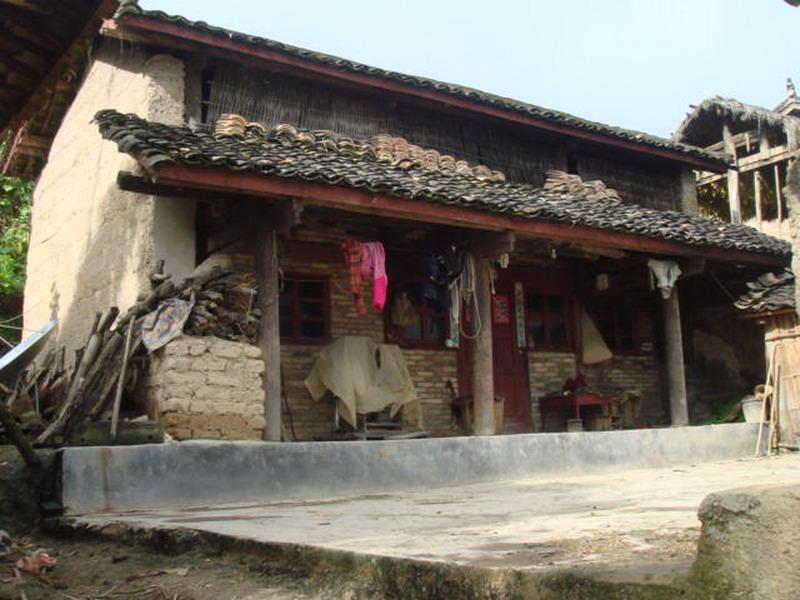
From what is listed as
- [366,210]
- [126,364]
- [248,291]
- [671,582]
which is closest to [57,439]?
[126,364]

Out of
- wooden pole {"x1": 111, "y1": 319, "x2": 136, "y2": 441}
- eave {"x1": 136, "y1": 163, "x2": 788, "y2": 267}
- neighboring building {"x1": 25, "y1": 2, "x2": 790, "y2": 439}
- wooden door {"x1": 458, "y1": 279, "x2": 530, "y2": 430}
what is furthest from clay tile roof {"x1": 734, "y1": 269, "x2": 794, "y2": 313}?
wooden pole {"x1": 111, "y1": 319, "x2": 136, "y2": 441}

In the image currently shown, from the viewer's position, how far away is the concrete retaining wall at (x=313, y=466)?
5930mm

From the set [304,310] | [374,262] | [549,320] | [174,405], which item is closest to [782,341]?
[549,320]

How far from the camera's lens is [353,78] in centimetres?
1080

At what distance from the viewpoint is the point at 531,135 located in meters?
13.0

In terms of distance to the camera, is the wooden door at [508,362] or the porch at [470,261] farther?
the wooden door at [508,362]

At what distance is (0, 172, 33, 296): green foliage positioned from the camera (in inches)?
602

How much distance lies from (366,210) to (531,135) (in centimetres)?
530

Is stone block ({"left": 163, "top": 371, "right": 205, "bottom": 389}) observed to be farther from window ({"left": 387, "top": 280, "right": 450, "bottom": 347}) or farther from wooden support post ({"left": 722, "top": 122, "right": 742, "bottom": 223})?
wooden support post ({"left": 722, "top": 122, "right": 742, "bottom": 223})

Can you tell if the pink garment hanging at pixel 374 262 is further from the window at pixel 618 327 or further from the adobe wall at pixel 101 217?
the window at pixel 618 327

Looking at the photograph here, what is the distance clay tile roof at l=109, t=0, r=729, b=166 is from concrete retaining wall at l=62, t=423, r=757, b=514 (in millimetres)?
5161

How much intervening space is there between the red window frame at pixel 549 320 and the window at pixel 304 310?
353 centimetres

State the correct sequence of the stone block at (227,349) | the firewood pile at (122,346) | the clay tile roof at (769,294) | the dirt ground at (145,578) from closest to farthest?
the dirt ground at (145,578), the firewood pile at (122,346), the stone block at (227,349), the clay tile roof at (769,294)

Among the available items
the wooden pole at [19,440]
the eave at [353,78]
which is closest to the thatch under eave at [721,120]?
the eave at [353,78]
